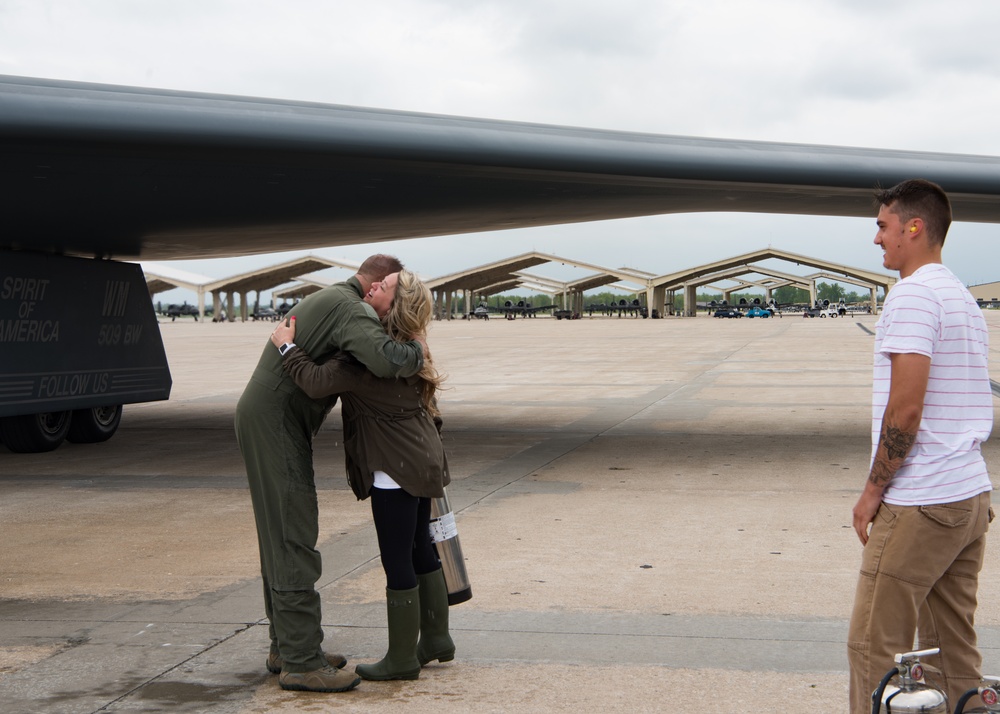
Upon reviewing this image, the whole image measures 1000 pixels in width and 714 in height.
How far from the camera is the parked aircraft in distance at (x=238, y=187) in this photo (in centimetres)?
855

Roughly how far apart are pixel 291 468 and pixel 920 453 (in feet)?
8.82

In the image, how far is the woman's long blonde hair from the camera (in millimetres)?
4535

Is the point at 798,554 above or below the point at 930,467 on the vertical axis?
below

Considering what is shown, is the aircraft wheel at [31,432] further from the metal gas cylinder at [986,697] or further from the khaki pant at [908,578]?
the metal gas cylinder at [986,697]

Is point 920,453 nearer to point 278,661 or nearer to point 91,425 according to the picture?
point 278,661

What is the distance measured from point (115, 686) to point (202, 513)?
4.03 meters

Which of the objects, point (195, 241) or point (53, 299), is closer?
point (53, 299)

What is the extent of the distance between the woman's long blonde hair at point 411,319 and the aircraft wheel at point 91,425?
9.63 m

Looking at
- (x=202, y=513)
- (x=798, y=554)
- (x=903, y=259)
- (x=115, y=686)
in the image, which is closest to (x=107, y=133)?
(x=202, y=513)

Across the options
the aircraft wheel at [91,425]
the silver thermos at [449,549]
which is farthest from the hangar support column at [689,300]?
the silver thermos at [449,549]

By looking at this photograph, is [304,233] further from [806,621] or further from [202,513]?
[806,621]

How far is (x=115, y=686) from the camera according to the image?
4.46 metres

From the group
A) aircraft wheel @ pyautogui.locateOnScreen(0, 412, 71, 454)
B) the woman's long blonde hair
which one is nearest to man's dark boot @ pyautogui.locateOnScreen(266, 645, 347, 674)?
the woman's long blonde hair

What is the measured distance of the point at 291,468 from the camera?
458 centimetres
